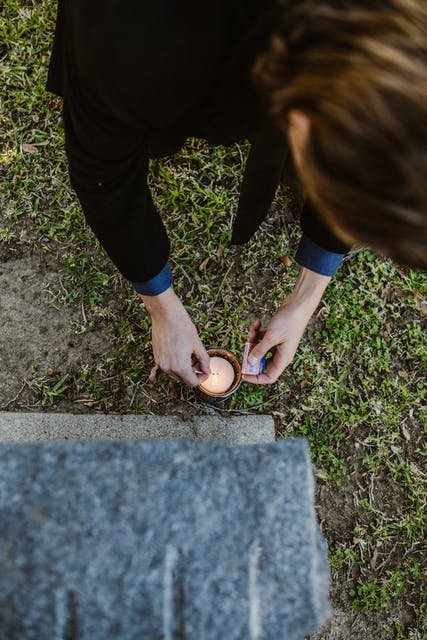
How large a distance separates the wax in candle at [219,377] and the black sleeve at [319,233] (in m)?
0.75

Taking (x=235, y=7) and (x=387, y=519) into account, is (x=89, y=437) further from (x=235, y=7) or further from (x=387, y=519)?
Answer: (x=235, y=7)

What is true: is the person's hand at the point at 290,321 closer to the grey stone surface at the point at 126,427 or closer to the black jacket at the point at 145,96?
the grey stone surface at the point at 126,427

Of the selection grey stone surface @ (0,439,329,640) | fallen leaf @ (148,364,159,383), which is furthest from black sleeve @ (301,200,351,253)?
grey stone surface @ (0,439,329,640)

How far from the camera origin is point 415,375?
9.81 feet

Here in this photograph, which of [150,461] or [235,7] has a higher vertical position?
[235,7]

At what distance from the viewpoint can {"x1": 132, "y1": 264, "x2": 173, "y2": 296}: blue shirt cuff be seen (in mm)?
2147

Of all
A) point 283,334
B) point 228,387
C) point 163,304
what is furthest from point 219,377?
point 163,304

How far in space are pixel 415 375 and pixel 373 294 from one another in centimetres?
49

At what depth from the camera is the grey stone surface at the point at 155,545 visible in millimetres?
970

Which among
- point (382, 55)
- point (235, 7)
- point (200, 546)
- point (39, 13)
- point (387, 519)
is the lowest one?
point (387, 519)

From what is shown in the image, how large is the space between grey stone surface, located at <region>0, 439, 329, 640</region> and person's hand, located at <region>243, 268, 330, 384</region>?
136 centimetres

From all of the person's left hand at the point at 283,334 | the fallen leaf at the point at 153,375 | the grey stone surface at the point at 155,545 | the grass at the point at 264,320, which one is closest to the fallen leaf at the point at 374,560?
the grass at the point at 264,320

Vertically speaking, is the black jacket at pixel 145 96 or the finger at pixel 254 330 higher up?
the black jacket at pixel 145 96

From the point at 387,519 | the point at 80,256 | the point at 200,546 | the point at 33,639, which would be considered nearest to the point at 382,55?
the point at 200,546
